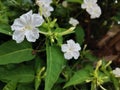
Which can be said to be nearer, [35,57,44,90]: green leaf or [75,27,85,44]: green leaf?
[35,57,44,90]: green leaf

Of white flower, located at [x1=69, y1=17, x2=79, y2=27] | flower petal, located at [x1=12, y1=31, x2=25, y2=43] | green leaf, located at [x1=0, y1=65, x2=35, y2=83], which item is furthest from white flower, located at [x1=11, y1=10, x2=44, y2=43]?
white flower, located at [x1=69, y1=17, x2=79, y2=27]

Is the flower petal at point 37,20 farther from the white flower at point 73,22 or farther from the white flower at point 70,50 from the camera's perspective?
the white flower at point 73,22

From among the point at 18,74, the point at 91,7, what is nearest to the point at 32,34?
the point at 18,74

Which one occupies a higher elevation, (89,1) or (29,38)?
(89,1)

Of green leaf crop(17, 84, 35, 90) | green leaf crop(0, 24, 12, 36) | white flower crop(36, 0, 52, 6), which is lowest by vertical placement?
green leaf crop(17, 84, 35, 90)

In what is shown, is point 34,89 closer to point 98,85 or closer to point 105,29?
point 98,85

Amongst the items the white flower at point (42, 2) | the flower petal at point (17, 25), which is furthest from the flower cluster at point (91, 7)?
the flower petal at point (17, 25)

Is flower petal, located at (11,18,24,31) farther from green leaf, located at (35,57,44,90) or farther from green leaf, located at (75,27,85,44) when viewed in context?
green leaf, located at (75,27,85,44)

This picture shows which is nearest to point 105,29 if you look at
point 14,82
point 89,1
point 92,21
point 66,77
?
point 92,21
